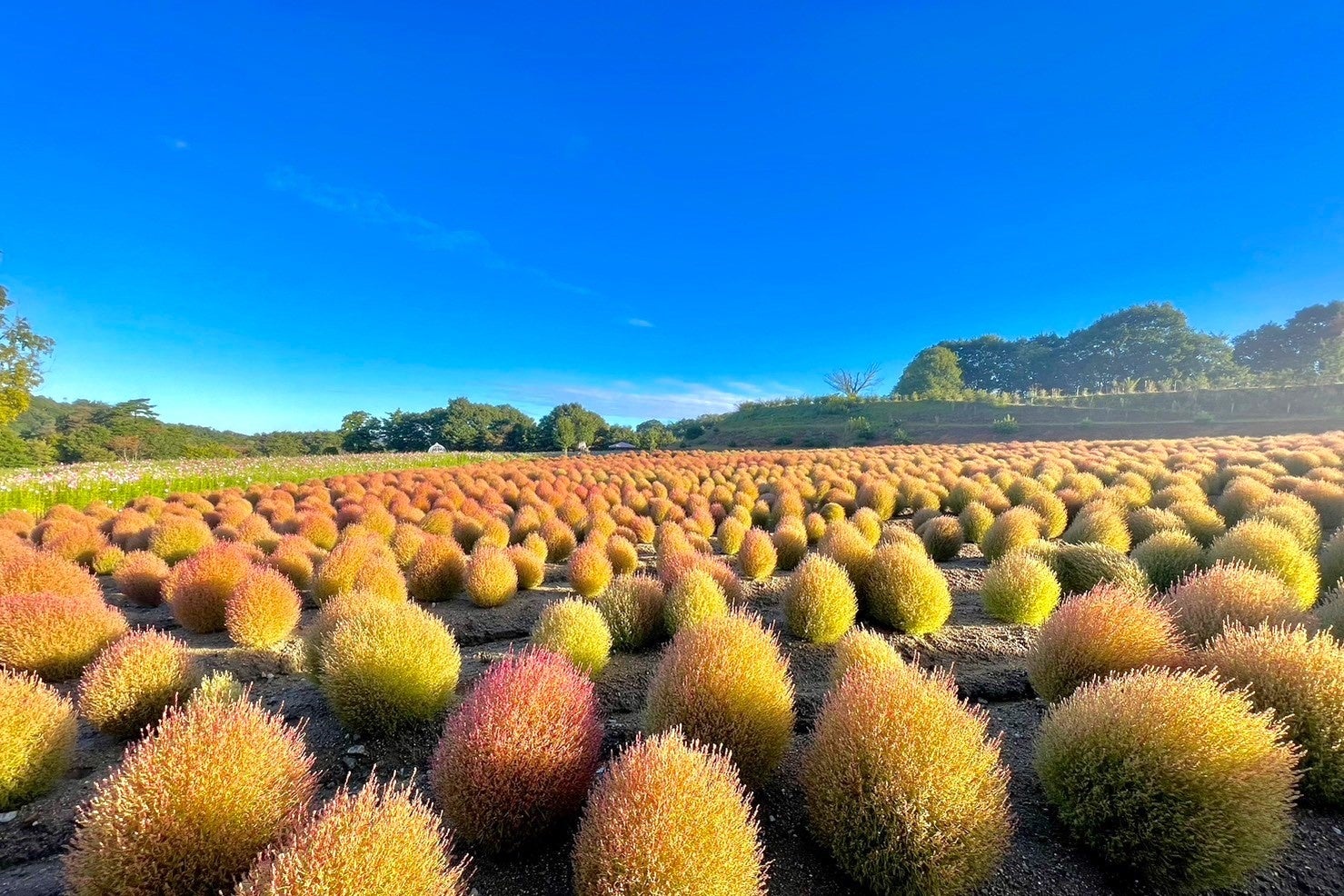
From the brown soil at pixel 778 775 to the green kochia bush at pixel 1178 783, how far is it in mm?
208

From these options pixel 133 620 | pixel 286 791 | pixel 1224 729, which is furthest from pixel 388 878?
pixel 133 620

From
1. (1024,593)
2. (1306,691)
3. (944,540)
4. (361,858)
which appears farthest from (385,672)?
(944,540)

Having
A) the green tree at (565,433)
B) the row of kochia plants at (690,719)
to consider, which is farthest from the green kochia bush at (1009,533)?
the green tree at (565,433)

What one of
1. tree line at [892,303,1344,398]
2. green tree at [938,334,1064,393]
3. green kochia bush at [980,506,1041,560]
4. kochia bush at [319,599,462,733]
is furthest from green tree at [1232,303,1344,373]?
kochia bush at [319,599,462,733]

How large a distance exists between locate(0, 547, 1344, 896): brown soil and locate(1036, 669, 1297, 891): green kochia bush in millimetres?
208

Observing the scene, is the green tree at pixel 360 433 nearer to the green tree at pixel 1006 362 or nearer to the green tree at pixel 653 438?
the green tree at pixel 653 438

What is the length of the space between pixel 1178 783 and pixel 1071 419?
147ft

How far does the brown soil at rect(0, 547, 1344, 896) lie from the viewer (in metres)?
2.55

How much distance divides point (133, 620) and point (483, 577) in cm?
460

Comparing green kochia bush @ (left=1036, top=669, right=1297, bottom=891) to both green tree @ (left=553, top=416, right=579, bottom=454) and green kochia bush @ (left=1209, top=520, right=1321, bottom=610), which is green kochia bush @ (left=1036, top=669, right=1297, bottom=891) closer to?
green kochia bush @ (left=1209, top=520, right=1321, bottom=610)

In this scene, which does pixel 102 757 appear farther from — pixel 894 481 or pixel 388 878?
pixel 894 481

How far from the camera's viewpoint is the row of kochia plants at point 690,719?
2203 mm

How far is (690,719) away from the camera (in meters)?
3.11

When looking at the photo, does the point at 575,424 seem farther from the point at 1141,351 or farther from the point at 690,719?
the point at 1141,351
